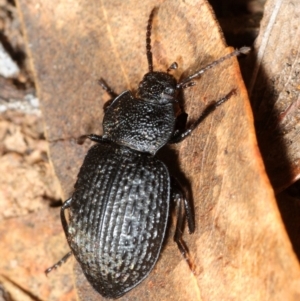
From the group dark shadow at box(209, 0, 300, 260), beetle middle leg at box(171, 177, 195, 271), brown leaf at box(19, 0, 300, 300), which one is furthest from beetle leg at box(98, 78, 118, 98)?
dark shadow at box(209, 0, 300, 260)

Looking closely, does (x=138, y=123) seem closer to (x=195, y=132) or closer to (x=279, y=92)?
(x=195, y=132)

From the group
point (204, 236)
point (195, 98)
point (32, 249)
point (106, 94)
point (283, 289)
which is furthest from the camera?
point (32, 249)

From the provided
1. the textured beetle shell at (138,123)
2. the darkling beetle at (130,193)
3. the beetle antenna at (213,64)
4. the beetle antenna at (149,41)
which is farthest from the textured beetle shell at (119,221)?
the beetle antenna at (149,41)

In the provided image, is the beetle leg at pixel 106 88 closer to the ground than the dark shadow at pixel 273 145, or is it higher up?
higher up

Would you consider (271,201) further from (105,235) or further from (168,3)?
(168,3)

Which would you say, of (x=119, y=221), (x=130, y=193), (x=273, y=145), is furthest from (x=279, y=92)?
(x=119, y=221)

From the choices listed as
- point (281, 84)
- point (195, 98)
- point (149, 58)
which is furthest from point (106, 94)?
point (281, 84)

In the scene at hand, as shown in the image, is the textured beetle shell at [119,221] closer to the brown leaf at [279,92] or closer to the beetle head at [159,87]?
the beetle head at [159,87]
